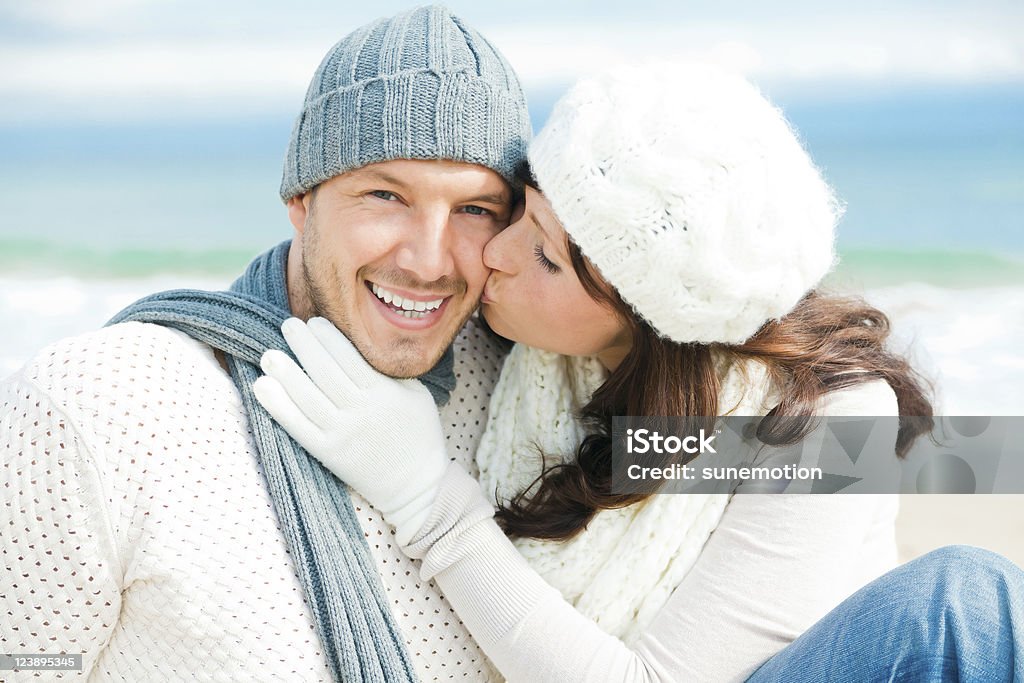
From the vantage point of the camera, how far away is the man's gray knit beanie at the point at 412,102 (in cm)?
199

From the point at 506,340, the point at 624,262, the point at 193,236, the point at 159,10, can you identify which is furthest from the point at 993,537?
the point at 159,10

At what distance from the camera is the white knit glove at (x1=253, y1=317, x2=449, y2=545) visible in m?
1.94

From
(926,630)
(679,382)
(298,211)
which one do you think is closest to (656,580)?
(679,382)

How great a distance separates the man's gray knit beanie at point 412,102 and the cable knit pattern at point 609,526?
55 cm

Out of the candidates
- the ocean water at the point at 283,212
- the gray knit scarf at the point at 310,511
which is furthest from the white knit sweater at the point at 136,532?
the ocean water at the point at 283,212

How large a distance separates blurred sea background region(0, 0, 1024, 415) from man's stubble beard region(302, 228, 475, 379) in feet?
23.0

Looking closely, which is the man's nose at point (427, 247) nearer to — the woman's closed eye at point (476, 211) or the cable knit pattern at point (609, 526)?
the woman's closed eye at point (476, 211)

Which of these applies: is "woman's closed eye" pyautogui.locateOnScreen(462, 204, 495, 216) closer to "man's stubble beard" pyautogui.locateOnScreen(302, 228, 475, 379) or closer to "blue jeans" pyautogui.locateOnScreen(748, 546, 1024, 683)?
"man's stubble beard" pyautogui.locateOnScreen(302, 228, 475, 379)

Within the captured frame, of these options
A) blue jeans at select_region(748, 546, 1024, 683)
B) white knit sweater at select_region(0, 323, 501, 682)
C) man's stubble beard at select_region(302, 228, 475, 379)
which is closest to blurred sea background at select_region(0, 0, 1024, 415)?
man's stubble beard at select_region(302, 228, 475, 379)

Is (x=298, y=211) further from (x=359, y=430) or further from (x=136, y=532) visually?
(x=136, y=532)

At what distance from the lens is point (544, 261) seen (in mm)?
2025

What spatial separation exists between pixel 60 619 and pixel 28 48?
10.8 m

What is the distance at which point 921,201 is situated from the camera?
30.9ft

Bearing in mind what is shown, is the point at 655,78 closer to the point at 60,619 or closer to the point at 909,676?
the point at 909,676
